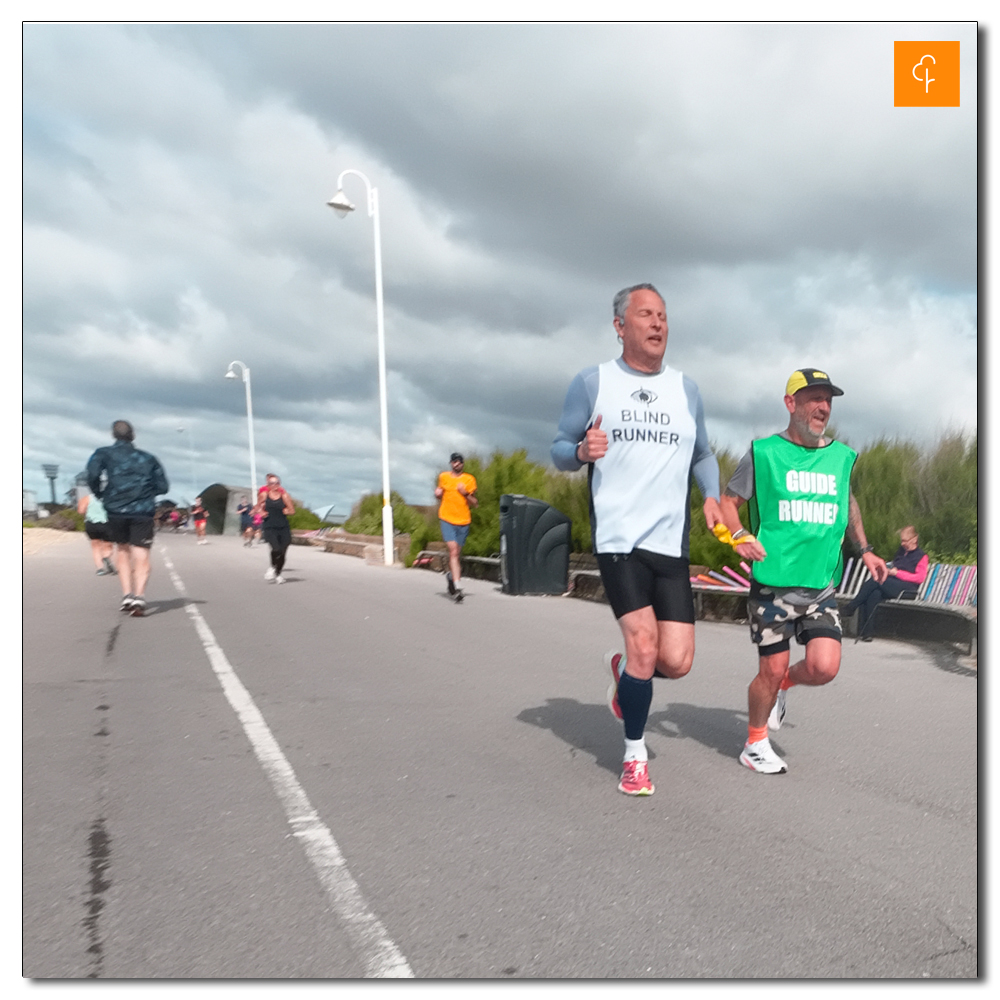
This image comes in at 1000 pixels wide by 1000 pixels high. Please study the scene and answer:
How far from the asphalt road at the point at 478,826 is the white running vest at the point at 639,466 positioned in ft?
3.59

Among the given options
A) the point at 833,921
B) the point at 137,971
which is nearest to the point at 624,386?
the point at 833,921

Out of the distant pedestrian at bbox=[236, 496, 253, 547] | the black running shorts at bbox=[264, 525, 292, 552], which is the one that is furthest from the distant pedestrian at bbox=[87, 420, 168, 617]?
the distant pedestrian at bbox=[236, 496, 253, 547]

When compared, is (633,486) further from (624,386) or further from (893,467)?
(893,467)

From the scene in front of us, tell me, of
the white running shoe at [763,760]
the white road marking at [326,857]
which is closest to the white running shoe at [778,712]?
the white running shoe at [763,760]

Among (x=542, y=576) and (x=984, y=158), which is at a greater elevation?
(x=984, y=158)

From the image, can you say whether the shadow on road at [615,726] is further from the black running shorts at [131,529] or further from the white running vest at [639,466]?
the black running shorts at [131,529]

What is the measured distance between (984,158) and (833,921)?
2.20 meters

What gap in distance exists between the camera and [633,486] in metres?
3.78

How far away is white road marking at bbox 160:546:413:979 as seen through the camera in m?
2.43

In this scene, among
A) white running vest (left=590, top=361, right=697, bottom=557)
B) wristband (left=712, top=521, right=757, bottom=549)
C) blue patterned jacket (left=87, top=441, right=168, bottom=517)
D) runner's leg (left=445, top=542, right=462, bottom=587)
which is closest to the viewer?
white running vest (left=590, top=361, right=697, bottom=557)

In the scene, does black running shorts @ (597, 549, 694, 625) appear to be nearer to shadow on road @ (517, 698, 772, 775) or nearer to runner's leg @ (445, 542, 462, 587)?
shadow on road @ (517, 698, 772, 775)

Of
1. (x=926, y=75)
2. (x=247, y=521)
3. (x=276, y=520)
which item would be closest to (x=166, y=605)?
(x=276, y=520)

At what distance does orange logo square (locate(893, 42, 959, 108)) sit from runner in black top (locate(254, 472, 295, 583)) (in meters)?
13.2

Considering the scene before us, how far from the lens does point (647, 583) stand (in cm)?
384
